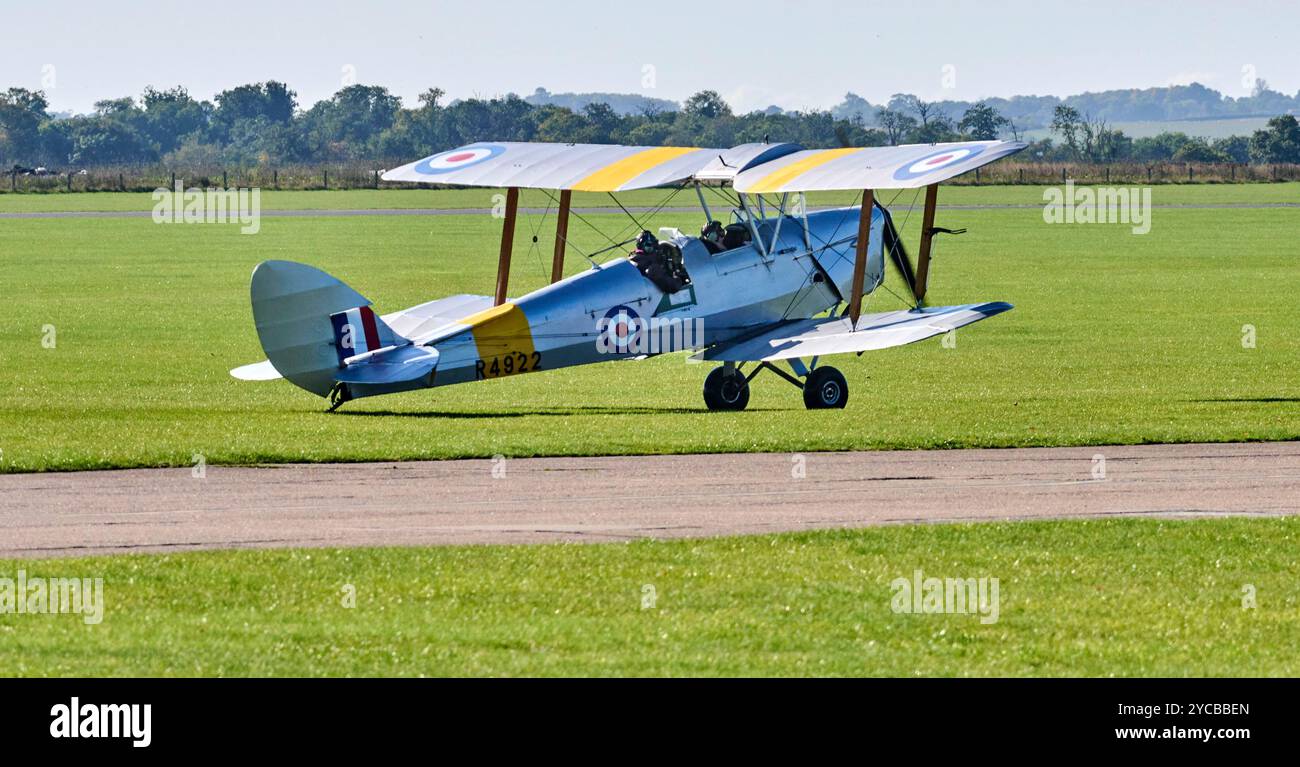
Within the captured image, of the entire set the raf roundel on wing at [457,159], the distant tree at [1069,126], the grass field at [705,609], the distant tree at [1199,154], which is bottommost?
the grass field at [705,609]

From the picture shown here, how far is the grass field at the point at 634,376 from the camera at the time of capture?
1981 cm

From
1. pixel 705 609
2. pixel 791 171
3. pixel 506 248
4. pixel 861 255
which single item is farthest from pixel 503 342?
pixel 705 609

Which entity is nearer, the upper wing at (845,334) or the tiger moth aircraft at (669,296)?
the tiger moth aircraft at (669,296)

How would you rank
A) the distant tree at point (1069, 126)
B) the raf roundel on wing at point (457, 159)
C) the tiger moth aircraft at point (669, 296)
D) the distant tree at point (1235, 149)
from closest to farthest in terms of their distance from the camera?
the tiger moth aircraft at point (669, 296), the raf roundel on wing at point (457, 159), the distant tree at point (1069, 126), the distant tree at point (1235, 149)

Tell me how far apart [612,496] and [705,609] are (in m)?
4.27

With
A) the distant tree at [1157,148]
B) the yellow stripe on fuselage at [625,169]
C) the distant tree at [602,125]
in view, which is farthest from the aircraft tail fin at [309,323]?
the distant tree at [1157,148]

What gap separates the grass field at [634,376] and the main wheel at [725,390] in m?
0.28

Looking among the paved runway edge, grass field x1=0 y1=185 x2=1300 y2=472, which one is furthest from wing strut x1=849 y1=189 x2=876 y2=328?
the paved runway edge

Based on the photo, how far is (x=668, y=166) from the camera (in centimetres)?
2411

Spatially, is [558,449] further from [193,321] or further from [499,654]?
[193,321]

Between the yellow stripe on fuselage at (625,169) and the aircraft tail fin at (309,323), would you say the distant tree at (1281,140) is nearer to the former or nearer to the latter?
the yellow stripe on fuselage at (625,169)

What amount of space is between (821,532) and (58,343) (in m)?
21.8

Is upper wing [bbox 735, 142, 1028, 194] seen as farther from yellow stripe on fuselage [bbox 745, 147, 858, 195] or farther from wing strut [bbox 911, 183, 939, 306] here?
wing strut [bbox 911, 183, 939, 306]
